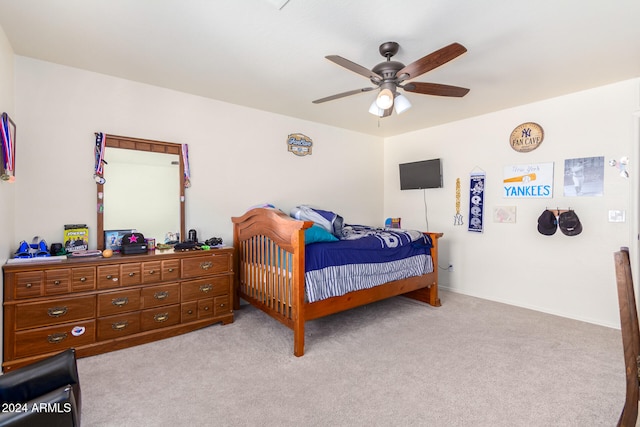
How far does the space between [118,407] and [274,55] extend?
2.65 meters

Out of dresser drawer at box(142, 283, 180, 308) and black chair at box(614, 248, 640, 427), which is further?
dresser drawer at box(142, 283, 180, 308)

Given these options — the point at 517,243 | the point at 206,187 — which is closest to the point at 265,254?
the point at 206,187

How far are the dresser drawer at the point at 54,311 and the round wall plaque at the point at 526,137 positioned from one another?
15.2 ft

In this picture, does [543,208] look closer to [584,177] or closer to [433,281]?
[584,177]

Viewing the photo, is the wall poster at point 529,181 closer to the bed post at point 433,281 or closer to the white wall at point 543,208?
the white wall at point 543,208

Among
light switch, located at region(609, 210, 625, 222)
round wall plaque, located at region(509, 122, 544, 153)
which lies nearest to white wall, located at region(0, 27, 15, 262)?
round wall plaque, located at region(509, 122, 544, 153)

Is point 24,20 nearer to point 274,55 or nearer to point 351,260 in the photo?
point 274,55

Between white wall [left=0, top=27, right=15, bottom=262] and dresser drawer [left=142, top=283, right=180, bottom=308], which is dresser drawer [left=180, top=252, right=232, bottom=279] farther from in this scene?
white wall [left=0, top=27, right=15, bottom=262]

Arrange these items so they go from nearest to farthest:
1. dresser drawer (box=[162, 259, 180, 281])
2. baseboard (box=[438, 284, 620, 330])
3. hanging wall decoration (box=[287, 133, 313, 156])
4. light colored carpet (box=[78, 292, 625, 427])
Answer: light colored carpet (box=[78, 292, 625, 427]) → dresser drawer (box=[162, 259, 180, 281]) → baseboard (box=[438, 284, 620, 330]) → hanging wall decoration (box=[287, 133, 313, 156])

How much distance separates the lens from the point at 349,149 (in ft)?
16.0

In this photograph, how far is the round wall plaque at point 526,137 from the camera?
3585mm

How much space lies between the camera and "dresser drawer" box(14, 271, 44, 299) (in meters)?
2.17

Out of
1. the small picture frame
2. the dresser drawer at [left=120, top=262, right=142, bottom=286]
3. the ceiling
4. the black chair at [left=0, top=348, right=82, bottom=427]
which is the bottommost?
the black chair at [left=0, top=348, right=82, bottom=427]

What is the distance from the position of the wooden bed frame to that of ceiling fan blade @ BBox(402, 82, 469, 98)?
133cm
